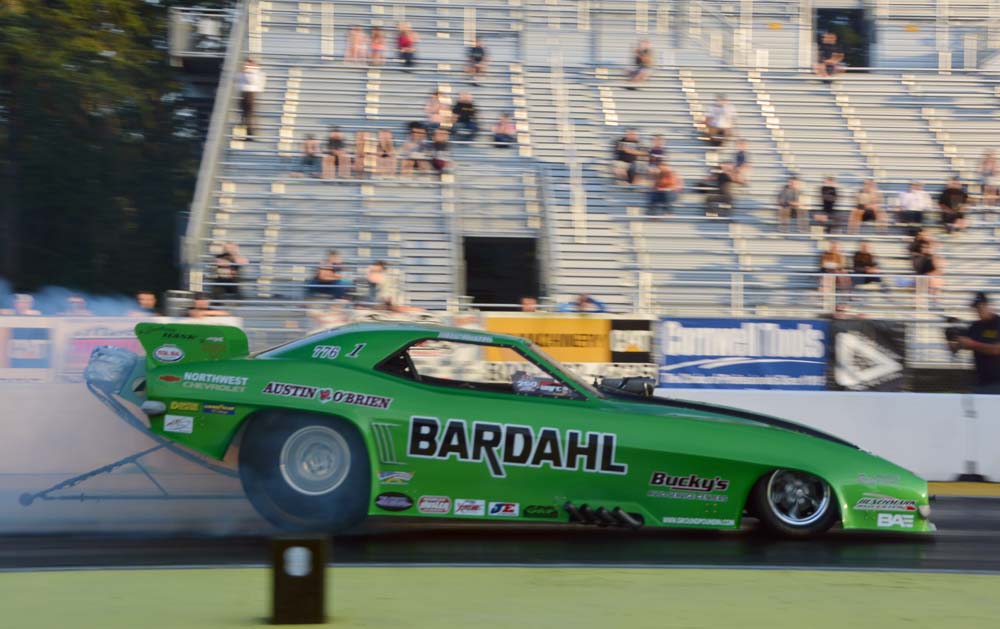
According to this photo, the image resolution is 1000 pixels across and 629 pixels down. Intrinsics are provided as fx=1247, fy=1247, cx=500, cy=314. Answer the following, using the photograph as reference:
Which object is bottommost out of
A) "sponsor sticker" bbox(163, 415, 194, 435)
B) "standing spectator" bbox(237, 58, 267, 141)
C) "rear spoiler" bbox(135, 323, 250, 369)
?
"sponsor sticker" bbox(163, 415, 194, 435)

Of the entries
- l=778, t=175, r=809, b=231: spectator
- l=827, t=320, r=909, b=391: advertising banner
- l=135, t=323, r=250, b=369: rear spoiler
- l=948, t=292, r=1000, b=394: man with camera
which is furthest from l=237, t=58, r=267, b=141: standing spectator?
l=135, t=323, r=250, b=369: rear spoiler

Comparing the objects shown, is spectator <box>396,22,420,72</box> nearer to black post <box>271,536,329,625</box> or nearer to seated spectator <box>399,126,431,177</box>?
seated spectator <box>399,126,431,177</box>

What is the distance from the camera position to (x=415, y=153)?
1950 centimetres

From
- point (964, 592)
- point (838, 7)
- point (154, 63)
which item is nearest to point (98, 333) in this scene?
point (964, 592)

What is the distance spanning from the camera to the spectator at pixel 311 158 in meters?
19.3

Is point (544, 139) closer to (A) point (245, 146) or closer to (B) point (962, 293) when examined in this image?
(A) point (245, 146)

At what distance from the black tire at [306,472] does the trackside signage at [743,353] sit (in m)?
6.75

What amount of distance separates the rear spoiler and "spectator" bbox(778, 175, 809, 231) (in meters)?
12.4

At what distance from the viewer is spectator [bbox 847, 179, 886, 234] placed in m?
18.3

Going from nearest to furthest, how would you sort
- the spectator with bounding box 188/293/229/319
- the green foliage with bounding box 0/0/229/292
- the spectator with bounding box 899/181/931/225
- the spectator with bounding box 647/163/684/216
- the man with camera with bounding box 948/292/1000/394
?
the man with camera with bounding box 948/292/1000/394 < the spectator with bounding box 188/293/229/319 < the spectator with bounding box 899/181/931/225 < the spectator with bounding box 647/163/684/216 < the green foliage with bounding box 0/0/229/292

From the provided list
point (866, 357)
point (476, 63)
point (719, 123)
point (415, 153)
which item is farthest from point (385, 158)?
point (866, 357)

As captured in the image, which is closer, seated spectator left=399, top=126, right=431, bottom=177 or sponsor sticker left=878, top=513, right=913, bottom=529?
sponsor sticker left=878, top=513, right=913, bottom=529

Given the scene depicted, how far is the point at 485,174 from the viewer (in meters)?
19.7

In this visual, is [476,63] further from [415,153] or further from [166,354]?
[166,354]
